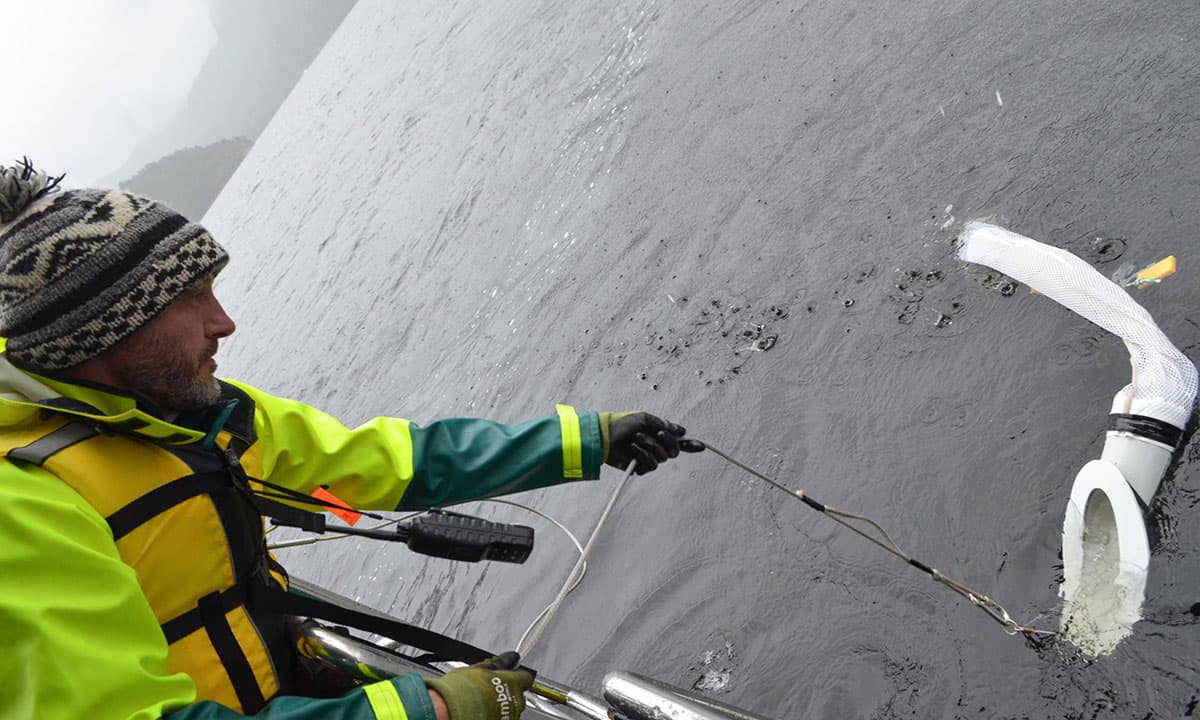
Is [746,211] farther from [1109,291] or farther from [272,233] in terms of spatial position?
[272,233]

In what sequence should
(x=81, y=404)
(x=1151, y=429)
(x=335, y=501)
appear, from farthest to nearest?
(x=1151, y=429) < (x=335, y=501) < (x=81, y=404)

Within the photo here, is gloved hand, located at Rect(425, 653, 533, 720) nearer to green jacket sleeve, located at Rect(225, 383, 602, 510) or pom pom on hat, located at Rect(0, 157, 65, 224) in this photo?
green jacket sleeve, located at Rect(225, 383, 602, 510)

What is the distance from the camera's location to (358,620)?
321cm

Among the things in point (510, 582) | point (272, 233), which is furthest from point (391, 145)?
point (510, 582)

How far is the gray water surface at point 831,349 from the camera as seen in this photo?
161 inches

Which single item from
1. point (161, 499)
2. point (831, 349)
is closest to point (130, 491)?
point (161, 499)

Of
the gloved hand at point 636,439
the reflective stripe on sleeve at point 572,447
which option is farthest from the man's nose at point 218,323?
the gloved hand at point 636,439

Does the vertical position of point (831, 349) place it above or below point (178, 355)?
above

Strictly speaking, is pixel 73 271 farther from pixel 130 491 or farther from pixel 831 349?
pixel 831 349

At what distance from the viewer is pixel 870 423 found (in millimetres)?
5285

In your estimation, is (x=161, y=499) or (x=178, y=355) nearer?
(x=161, y=499)

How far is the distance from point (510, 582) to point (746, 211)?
443 cm

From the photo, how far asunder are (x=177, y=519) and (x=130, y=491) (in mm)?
175

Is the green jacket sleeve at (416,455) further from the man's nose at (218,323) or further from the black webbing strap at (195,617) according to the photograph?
the black webbing strap at (195,617)
